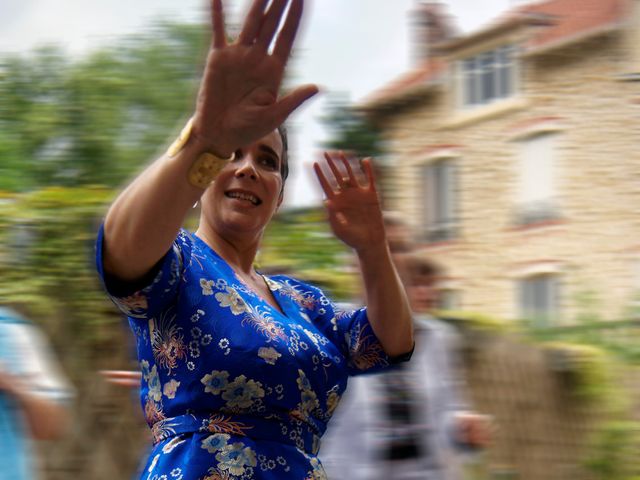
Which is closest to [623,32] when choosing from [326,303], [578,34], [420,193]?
[578,34]

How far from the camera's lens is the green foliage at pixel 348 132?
29.4 feet

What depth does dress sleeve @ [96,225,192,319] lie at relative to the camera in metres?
1.90

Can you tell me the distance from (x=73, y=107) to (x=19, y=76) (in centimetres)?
53

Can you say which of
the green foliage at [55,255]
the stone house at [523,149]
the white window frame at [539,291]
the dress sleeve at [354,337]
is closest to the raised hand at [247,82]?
the dress sleeve at [354,337]

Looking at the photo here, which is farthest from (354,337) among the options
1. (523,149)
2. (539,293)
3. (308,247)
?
(539,293)

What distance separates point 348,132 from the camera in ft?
36.0

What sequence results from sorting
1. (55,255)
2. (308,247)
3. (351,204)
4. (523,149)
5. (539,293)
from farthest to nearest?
(539,293) → (523,149) → (308,247) → (55,255) → (351,204)

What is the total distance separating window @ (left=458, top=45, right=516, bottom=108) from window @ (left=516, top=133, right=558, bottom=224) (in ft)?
4.45

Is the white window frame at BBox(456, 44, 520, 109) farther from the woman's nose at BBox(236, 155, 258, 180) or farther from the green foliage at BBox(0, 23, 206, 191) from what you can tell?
the woman's nose at BBox(236, 155, 258, 180)

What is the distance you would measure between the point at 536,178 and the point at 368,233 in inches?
630

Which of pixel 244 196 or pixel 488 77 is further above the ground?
pixel 244 196

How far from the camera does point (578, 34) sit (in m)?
17.2

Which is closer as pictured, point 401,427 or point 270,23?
point 270,23

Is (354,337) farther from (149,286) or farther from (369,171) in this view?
(149,286)
